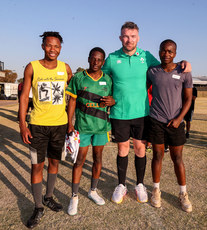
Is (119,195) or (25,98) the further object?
(119,195)

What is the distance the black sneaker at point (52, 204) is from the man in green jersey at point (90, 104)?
16 cm

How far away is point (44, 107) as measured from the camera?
260 centimetres

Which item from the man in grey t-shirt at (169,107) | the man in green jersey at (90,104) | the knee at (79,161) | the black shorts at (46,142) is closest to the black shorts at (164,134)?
the man in grey t-shirt at (169,107)

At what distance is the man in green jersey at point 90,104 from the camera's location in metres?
2.80

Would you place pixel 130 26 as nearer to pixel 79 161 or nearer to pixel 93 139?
pixel 93 139

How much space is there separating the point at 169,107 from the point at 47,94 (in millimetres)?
1638

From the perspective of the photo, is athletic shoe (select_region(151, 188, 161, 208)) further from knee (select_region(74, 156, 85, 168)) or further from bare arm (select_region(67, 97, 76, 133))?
bare arm (select_region(67, 97, 76, 133))

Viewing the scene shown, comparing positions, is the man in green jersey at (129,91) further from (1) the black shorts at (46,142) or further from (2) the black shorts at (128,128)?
(1) the black shorts at (46,142)

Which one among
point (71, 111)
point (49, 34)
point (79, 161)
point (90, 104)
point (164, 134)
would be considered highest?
point (49, 34)

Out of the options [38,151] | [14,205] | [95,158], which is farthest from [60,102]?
[14,205]

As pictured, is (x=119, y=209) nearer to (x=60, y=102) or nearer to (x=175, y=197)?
(x=175, y=197)

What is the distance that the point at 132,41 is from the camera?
9.60 feet

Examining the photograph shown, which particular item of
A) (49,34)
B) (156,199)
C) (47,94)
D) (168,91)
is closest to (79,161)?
(47,94)

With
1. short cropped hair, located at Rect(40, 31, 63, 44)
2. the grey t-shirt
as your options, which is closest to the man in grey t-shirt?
the grey t-shirt
